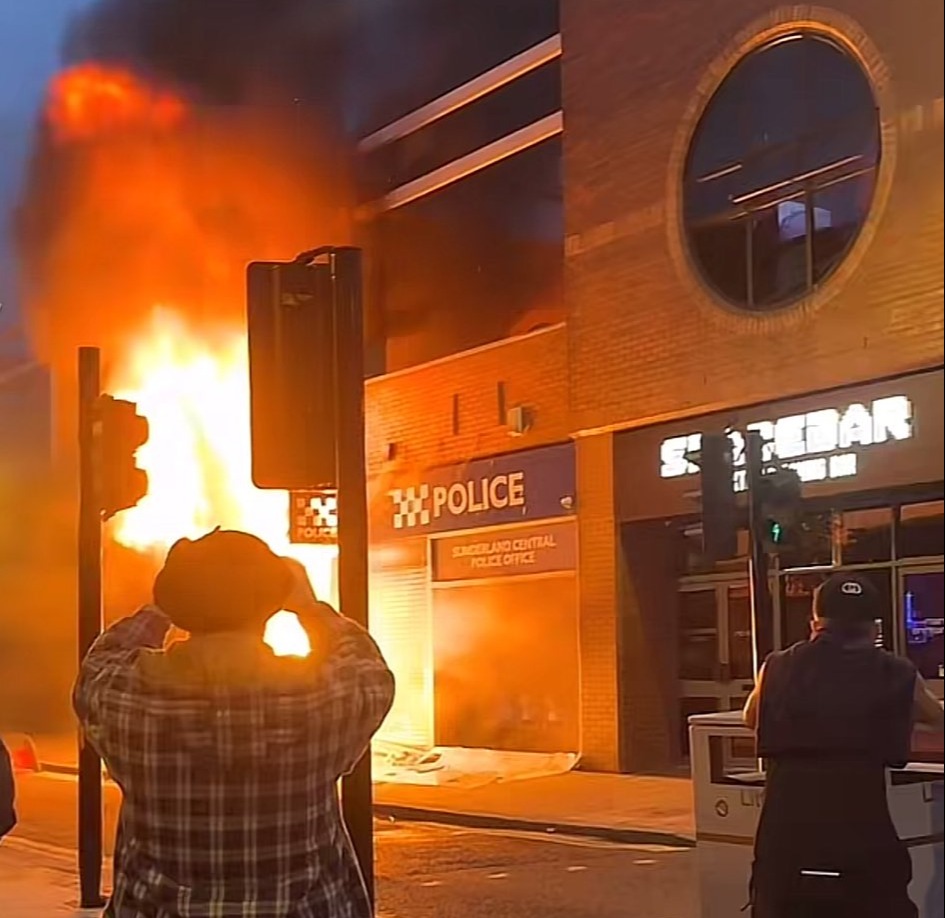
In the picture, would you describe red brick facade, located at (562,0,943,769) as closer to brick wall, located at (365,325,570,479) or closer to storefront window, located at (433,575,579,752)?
storefront window, located at (433,575,579,752)

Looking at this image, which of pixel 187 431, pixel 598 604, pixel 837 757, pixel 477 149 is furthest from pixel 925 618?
pixel 187 431

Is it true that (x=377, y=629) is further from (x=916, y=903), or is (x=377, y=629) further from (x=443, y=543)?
(x=916, y=903)

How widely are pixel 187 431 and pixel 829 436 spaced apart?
11.1ft

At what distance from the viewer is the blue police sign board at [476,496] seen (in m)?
4.63

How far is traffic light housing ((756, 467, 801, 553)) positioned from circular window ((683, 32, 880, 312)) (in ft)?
1.49

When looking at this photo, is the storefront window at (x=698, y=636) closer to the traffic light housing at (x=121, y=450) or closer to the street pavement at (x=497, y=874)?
the street pavement at (x=497, y=874)

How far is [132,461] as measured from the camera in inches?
202

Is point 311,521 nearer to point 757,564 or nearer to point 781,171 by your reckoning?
point 757,564

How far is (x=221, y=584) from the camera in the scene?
2049mm

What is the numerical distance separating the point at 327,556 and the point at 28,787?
3221 mm

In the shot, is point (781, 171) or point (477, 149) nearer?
point (781, 171)

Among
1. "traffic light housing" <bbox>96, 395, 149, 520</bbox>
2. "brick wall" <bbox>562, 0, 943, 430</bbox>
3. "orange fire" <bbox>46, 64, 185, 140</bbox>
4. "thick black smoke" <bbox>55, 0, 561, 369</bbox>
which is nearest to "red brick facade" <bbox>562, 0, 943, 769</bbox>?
"brick wall" <bbox>562, 0, 943, 430</bbox>

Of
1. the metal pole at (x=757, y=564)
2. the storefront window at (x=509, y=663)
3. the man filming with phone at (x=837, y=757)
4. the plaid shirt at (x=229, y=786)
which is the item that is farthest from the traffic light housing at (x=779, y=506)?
the storefront window at (x=509, y=663)

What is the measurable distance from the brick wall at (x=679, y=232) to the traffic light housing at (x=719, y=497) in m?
0.18
